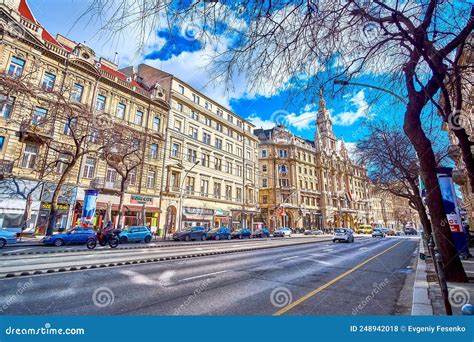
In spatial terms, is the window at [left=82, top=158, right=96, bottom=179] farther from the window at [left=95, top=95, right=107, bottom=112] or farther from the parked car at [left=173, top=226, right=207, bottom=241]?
the parked car at [left=173, top=226, right=207, bottom=241]

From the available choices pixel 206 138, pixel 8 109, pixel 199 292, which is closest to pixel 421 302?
pixel 199 292

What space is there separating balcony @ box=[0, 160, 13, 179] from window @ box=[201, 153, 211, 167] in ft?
70.9

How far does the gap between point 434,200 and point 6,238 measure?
70.8ft

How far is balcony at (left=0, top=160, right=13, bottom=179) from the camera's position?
A: 1852cm

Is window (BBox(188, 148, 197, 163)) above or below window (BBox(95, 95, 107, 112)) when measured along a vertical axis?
below

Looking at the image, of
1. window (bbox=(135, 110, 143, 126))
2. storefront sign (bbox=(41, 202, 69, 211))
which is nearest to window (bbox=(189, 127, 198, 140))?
window (bbox=(135, 110, 143, 126))

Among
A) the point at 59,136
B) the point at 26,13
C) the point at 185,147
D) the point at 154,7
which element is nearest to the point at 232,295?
the point at 154,7

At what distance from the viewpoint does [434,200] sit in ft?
22.0

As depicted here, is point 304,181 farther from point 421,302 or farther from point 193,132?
point 421,302

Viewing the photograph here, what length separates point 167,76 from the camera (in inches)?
1359

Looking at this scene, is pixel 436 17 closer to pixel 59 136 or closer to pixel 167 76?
pixel 59 136

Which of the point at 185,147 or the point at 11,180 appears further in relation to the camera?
the point at 185,147

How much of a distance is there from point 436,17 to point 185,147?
31.6 metres

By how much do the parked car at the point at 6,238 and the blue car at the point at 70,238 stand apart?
1678 mm
